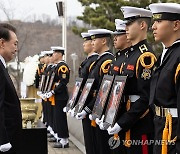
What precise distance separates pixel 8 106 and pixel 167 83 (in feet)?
4.85

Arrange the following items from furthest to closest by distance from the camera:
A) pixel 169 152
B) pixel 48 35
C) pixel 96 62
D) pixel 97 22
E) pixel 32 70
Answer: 1. pixel 48 35
2. pixel 97 22
3. pixel 32 70
4. pixel 96 62
5. pixel 169 152

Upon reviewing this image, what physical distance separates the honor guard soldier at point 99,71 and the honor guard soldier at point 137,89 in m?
1.17

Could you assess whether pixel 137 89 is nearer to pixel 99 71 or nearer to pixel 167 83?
pixel 167 83

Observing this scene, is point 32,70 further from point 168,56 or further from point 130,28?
point 168,56

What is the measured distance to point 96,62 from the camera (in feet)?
20.8

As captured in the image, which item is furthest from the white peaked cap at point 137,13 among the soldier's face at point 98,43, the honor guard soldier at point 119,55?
the soldier's face at point 98,43

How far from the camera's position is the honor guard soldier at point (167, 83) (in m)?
3.53

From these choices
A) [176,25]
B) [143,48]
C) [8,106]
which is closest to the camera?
[176,25]

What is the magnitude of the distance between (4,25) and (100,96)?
1375 mm

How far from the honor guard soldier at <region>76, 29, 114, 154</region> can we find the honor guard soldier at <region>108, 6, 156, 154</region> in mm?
1169

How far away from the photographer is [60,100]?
31.9 ft

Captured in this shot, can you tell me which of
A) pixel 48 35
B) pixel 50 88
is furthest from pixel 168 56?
pixel 48 35

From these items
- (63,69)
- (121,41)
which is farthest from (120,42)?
(63,69)

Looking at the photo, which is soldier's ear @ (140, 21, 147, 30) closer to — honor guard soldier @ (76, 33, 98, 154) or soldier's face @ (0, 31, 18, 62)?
soldier's face @ (0, 31, 18, 62)
